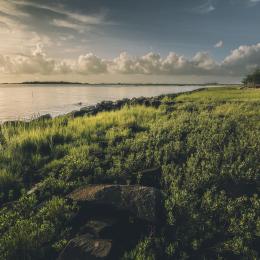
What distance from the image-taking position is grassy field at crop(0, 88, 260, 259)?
5.61 metres

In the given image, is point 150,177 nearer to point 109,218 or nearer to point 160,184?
point 160,184

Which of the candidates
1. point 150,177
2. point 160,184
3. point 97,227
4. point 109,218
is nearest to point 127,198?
point 109,218

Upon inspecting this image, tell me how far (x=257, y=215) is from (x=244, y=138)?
4.99 metres

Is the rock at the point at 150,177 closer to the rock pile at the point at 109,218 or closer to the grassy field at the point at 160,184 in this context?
the grassy field at the point at 160,184

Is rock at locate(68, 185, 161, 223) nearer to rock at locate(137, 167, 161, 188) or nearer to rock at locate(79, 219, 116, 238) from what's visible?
rock at locate(79, 219, 116, 238)

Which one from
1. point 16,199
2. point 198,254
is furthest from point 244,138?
point 16,199

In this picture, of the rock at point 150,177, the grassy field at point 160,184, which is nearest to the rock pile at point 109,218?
the grassy field at point 160,184

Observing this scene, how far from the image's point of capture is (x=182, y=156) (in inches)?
376

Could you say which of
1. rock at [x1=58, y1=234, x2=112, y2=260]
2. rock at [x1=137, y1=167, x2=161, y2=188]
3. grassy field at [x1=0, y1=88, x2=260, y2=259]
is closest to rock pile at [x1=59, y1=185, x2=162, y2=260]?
rock at [x1=58, y1=234, x2=112, y2=260]

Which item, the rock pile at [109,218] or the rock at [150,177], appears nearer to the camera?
the rock pile at [109,218]

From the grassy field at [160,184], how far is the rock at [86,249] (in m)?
0.33

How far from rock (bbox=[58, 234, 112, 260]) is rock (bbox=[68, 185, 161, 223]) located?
1.09 meters

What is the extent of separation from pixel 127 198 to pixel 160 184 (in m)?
1.62

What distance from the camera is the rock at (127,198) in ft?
20.8
